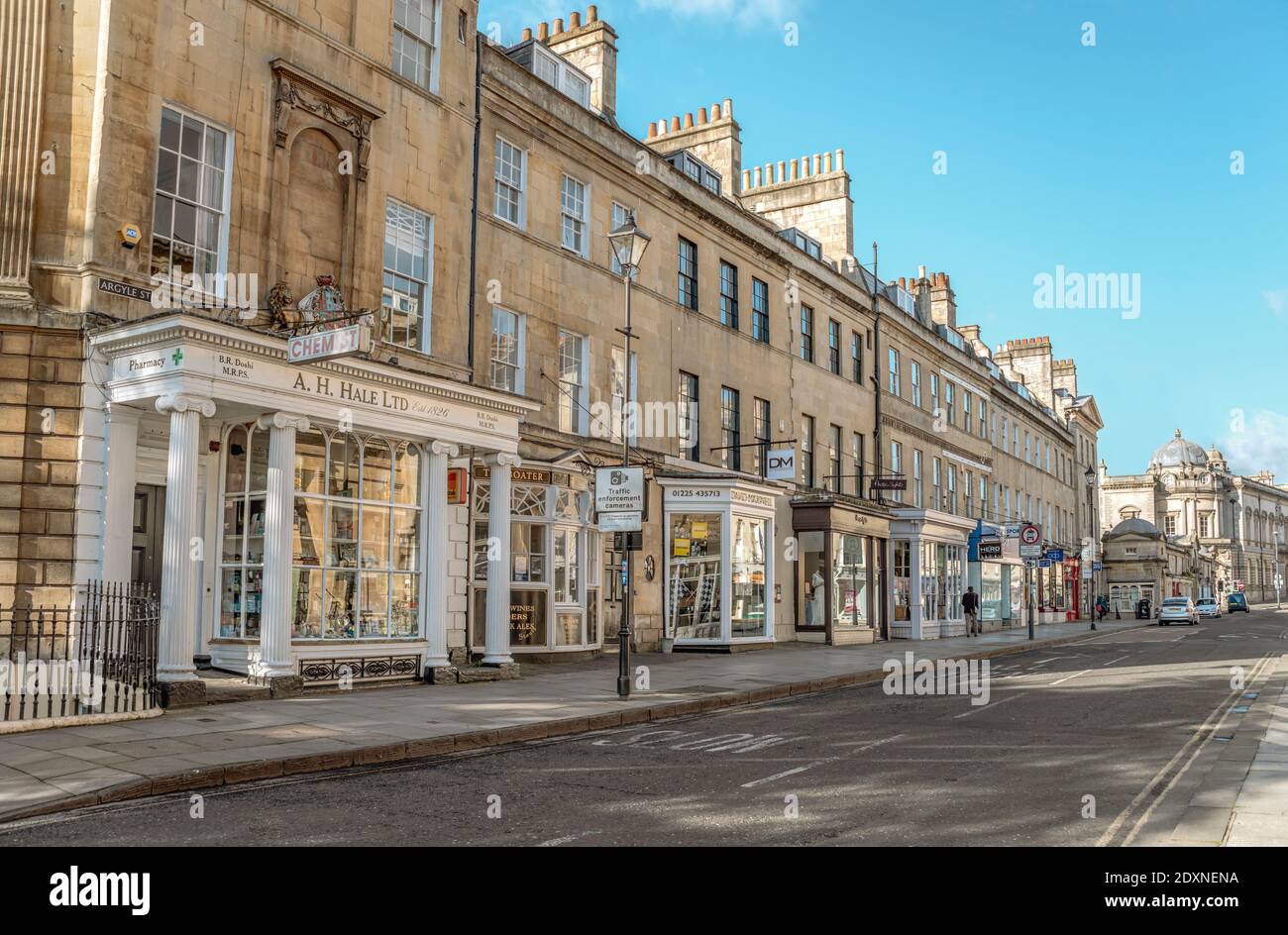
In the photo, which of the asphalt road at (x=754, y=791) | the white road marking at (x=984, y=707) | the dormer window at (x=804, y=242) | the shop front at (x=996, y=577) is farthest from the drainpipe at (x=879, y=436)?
the asphalt road at (x=754, y=791)

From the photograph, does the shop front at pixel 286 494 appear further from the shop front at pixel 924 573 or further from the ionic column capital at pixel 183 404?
the shop front at pixel 924 573

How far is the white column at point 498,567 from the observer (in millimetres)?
16844

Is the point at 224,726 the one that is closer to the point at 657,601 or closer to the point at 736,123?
the point at 657,601

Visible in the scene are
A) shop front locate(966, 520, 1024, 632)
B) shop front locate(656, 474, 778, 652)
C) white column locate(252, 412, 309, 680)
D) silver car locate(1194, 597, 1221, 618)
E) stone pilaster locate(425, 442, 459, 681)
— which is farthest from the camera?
silver car locate(1194, 597, 1221, 618)

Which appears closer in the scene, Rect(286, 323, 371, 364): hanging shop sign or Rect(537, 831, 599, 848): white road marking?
Rect(537, 831, 599, 848): white road marking

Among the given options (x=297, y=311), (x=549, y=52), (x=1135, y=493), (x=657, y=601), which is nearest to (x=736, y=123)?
(x=549, y=52)

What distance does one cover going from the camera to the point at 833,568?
95.2 ft

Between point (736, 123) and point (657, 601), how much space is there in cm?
1508

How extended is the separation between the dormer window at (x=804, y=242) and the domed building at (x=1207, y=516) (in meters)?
74.0

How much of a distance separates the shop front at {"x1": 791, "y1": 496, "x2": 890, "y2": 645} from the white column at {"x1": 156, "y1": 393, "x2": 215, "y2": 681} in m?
19.1

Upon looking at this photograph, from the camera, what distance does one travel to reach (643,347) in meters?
24.1

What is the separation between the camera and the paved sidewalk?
8453 millimetres

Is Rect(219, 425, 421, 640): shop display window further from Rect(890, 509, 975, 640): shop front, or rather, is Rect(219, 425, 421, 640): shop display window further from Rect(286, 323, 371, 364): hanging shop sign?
Rect(890, 509, 975, 640): shop front

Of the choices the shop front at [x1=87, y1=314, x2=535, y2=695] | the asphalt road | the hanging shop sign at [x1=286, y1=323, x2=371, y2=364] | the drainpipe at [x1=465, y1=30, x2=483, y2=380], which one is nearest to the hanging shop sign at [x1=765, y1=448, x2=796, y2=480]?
the drainpipe at [x1=465, y1=30, x2=483, y2=380]
